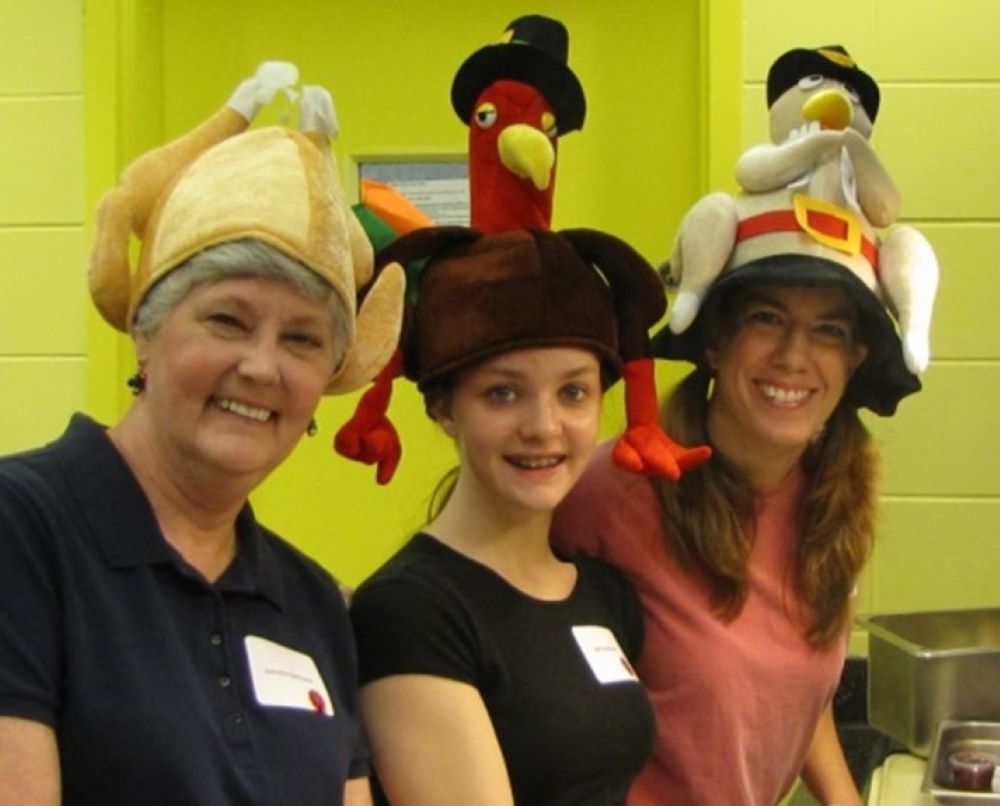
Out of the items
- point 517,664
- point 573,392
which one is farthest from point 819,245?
point 517,664

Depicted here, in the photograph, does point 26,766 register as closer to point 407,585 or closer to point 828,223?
point 407,585

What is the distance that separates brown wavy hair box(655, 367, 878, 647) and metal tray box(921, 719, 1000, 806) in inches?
8.9

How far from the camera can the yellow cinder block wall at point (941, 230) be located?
2436mm

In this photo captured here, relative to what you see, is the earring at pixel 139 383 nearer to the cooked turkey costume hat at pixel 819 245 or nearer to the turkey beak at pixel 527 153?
the turkey beak at pixel 527 153

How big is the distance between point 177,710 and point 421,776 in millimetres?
351

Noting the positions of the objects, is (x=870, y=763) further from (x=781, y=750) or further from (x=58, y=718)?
(x=58, y=718)

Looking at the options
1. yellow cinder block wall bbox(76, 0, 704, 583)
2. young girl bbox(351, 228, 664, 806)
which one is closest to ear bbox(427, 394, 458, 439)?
young girl bbox(351, 228, 664, 806)

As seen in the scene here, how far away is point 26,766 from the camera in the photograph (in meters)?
0.98

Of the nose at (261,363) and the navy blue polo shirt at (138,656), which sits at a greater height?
the nose at (261,363)

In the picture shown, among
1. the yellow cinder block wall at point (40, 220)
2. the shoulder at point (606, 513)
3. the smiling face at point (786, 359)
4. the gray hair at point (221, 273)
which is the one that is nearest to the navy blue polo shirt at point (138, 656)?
the gray hair at point (221, 273)

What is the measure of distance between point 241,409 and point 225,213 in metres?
0.16

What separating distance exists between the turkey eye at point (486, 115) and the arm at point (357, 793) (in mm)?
706

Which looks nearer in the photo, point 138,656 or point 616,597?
point 138,656

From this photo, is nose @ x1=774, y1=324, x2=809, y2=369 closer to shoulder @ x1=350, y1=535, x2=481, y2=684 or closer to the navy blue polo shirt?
shoulder @ x1=350, y1=535, x2=481, y2=684
